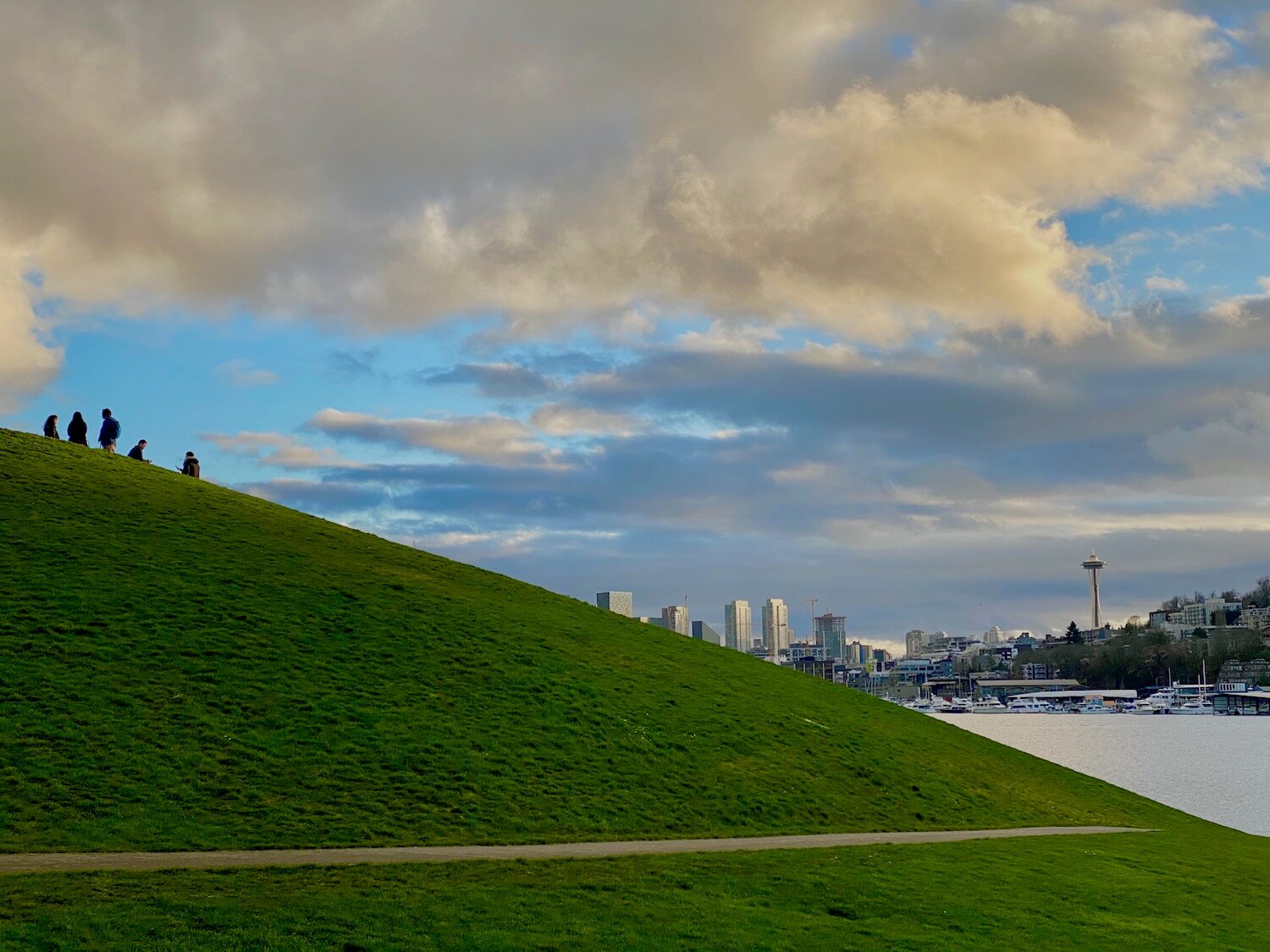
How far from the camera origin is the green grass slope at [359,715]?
24.3 metres

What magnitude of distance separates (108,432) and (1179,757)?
4240 inches

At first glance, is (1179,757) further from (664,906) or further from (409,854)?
(664,906)

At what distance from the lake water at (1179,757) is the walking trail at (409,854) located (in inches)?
1681

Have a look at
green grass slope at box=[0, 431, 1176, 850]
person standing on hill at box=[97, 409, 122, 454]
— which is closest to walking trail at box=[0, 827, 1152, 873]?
green grass slope at box=[0, 431, 1176, 850]

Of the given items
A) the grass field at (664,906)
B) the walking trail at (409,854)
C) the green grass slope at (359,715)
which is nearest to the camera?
the grass field at (664,906)

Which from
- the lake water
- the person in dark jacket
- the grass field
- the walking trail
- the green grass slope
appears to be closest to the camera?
the grass field

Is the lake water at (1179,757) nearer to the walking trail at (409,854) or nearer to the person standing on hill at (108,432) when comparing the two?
the walking trail at (409,854)

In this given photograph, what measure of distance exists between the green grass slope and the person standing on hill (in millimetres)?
4132

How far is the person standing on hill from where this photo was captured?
53250 mm

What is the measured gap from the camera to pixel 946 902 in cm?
2142

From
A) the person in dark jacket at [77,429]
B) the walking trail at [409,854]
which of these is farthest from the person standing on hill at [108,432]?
the walking trail at [409,854]

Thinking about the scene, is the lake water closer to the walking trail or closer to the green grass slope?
the green grass slope

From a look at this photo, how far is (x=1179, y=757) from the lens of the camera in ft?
388

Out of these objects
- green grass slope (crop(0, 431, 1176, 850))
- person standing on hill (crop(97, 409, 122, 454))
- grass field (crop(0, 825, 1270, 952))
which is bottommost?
grass field (crop(0, 825, 1270, 952))
